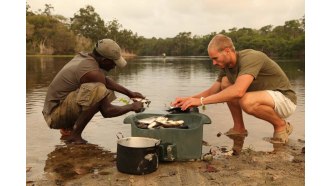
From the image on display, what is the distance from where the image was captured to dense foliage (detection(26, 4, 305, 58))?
1794 cm

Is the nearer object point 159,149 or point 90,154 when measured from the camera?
point 159,149

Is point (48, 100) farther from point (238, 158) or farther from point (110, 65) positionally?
point (238, 158)

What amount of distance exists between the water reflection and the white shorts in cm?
224

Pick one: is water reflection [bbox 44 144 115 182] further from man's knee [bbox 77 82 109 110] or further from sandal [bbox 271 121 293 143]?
sandal [bbox 271 121 293 143]

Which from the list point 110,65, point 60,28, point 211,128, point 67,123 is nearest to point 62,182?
point 67,123

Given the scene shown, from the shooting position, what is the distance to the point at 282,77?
5.39m

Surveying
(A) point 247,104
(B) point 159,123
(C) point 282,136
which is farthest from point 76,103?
(C) point 282,136

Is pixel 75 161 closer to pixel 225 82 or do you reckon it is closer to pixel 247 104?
pixel 247 104

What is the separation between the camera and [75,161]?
450cm

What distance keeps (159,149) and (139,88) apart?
857 centimetres

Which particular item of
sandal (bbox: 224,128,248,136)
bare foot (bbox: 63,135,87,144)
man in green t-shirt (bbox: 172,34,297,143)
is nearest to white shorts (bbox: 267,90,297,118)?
man in green t-shirt (bbox: 172,34,297,143)

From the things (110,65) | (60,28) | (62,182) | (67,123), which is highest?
(60,28)

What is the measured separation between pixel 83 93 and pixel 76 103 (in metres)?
0.23

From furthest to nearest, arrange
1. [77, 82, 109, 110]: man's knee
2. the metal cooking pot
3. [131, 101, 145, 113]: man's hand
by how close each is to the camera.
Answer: [131, 101, 145, 113]: man's hand, [77, 82, 109, 110]: man's knee, the metal cooking pot
